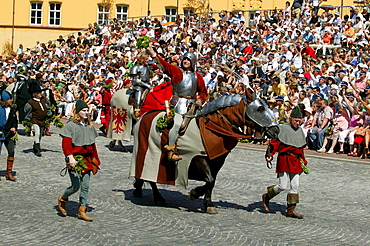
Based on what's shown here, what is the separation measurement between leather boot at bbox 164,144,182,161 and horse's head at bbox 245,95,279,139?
4.07ft

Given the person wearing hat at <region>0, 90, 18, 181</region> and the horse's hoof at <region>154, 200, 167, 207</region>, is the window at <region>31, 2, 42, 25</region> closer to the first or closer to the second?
the person wearing hat at <region>0, 90, 18, 181</region>

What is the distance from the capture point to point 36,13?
51562 mm

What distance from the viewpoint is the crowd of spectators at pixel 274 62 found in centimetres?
1833

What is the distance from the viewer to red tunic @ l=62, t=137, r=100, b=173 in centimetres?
888

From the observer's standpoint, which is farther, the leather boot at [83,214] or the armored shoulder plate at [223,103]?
the armored shoulder plate at [223,103]

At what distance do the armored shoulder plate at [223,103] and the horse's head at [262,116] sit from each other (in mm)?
259

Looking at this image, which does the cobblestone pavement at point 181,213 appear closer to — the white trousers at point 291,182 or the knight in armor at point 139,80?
the white trousers at point 291,182

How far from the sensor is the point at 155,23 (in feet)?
117

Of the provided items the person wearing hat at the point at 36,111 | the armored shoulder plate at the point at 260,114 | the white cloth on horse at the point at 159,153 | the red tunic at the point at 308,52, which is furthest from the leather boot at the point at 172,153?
the red tunic at the point at 308,52

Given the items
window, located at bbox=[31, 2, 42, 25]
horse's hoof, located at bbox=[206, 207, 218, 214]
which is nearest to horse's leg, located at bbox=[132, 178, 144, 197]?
horse's hoof, located at bbox=[206, 207, 218, 214]

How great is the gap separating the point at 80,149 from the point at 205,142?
6.20 ft

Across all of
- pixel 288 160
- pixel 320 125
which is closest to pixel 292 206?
pixel 288 160

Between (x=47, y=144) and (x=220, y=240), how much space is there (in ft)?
34.1

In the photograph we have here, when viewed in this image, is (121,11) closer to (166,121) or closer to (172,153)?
(166,121)
